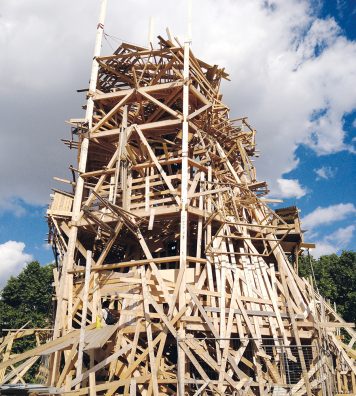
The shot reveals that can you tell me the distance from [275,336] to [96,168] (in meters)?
13.1

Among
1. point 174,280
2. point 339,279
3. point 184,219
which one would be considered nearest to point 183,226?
point 184,219

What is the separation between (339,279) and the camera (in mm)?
40656

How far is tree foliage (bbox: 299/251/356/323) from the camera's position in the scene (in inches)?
1500

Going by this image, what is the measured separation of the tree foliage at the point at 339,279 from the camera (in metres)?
38.1

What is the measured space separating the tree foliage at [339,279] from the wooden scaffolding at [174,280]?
67.2 feet

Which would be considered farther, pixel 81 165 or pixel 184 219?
pixel 81 165

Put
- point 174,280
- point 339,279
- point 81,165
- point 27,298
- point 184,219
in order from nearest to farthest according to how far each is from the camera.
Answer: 1. point 184,219
2. point 174,280
3. point 81,165
4. point 27,298
5. point 339,279

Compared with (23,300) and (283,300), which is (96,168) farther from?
(23,300)

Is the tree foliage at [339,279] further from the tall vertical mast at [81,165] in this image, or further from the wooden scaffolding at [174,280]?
the tall vertical mast at [81,165]

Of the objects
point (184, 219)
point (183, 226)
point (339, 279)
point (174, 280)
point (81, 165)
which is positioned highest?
point (81, 165)

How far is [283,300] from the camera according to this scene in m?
15.7

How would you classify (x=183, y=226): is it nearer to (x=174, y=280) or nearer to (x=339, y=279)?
(x=174, y=280)

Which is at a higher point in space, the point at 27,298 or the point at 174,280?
the point at 27,298

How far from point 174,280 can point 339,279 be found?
103 ft
